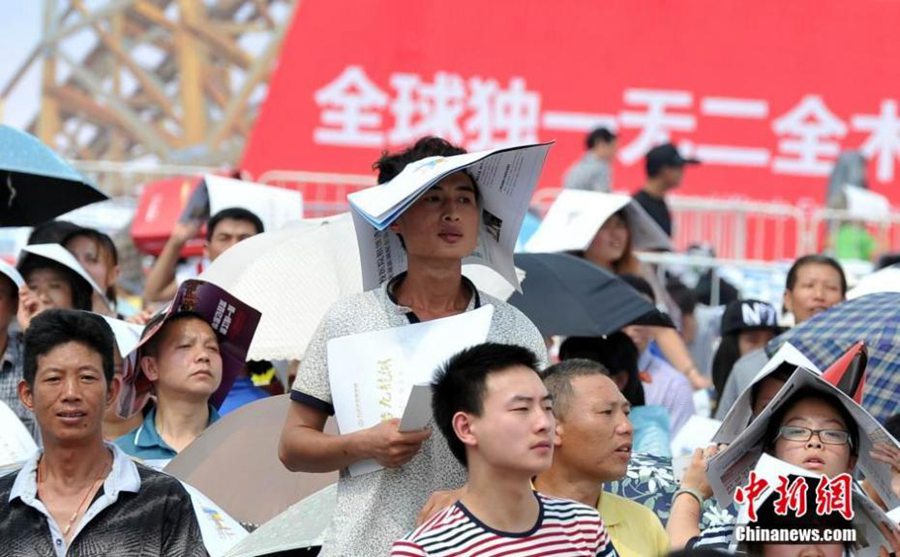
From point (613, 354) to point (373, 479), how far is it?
102 inches

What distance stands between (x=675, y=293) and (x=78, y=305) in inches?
180

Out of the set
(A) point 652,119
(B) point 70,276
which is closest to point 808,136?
(A) point 652,119

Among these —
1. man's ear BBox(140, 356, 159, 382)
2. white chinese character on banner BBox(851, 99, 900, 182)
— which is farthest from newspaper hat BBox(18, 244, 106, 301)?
white chinese character on banner BBox(851, 99, 900, 182)

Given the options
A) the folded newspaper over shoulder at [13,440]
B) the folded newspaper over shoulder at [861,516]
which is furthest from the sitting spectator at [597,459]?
the folded newspaper over shoulder at [13,440]

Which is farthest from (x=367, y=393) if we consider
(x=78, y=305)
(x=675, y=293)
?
(x=675, y=293)

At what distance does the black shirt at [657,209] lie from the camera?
39.8 ft

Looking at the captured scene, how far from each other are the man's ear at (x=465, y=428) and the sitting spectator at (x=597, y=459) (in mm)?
815

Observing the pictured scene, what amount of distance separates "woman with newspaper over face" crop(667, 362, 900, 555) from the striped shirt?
728 millimetres

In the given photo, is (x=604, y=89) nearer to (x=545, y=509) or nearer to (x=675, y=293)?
(x=675, y=293)

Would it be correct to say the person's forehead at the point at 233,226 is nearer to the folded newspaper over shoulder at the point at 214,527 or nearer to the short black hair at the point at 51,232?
the short black hair at the point at 51,232

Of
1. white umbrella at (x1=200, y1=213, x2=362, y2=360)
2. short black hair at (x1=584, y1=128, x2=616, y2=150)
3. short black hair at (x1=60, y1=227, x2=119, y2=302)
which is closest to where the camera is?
white umbrella at (x1=200, y1=213, x2=362, y2=360)

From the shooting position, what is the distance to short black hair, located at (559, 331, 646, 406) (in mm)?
7645

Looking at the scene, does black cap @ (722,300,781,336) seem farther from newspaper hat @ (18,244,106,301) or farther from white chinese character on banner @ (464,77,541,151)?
white chinese character on banner @ (464,77,541,151)

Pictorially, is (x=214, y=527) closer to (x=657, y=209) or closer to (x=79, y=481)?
(x=79, y=481)
